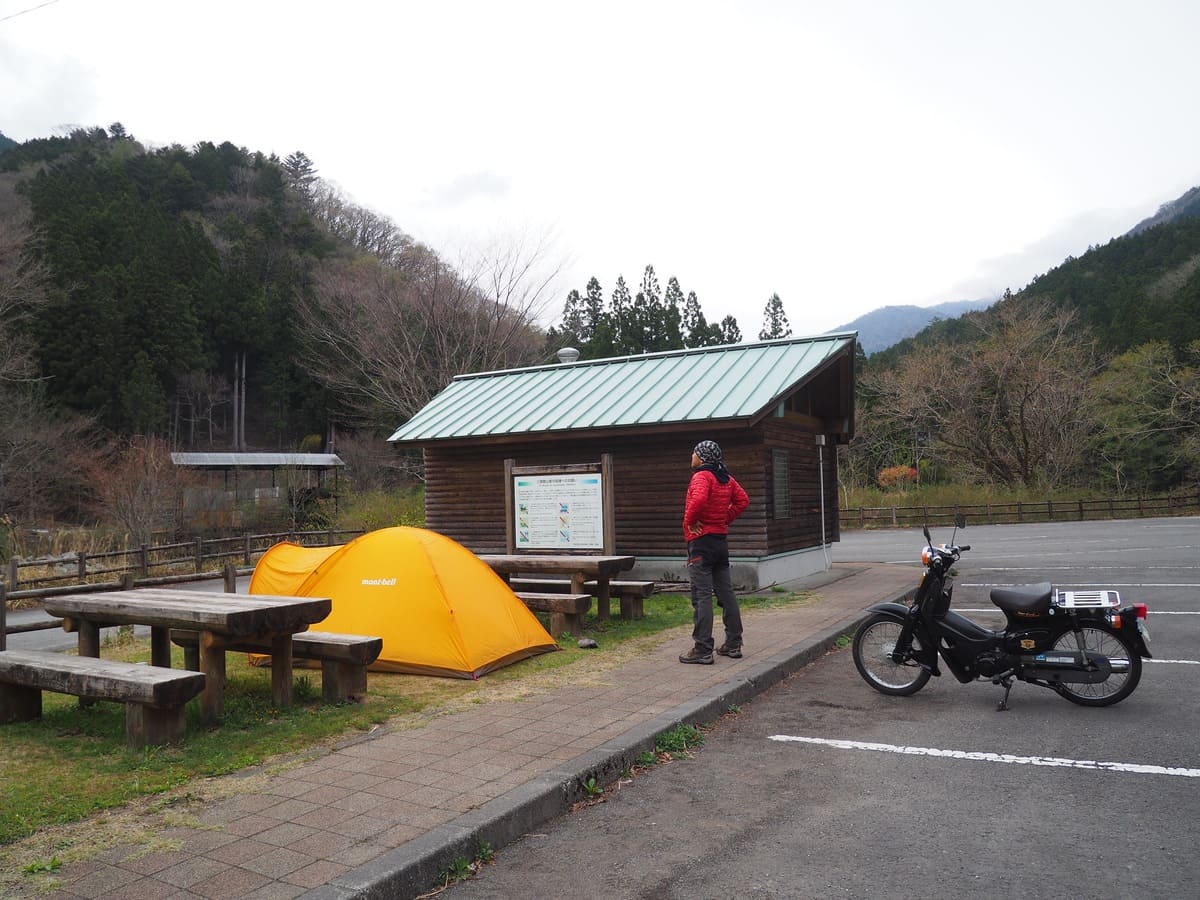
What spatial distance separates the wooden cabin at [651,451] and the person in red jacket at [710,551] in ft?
14.6

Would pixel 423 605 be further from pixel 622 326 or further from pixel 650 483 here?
pixel 622 326

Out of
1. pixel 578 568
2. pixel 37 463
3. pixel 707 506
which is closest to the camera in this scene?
pixel 707 506

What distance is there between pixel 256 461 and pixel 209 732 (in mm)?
30002

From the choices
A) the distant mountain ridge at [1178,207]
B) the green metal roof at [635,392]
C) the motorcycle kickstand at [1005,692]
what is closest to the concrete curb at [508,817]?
the motorcycle kickstand at [1005,692]

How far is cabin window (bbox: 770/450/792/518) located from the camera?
527 inches

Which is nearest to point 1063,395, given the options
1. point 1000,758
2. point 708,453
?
point 708,453

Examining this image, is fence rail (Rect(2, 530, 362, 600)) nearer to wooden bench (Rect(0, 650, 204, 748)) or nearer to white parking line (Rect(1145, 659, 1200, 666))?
wooden bench (Rect(0, 650, 204, 748))

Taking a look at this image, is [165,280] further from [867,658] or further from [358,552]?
[867,658]

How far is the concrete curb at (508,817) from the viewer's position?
335 centimetres

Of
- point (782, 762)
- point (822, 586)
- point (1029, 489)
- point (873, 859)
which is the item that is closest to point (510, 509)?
point (822, 586)

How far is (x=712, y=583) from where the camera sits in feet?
25.3

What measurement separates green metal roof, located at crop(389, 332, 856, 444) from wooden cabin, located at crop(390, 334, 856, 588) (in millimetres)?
37

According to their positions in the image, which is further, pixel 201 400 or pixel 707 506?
pixel 201 400

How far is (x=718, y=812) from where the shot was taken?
4289 millimetres
